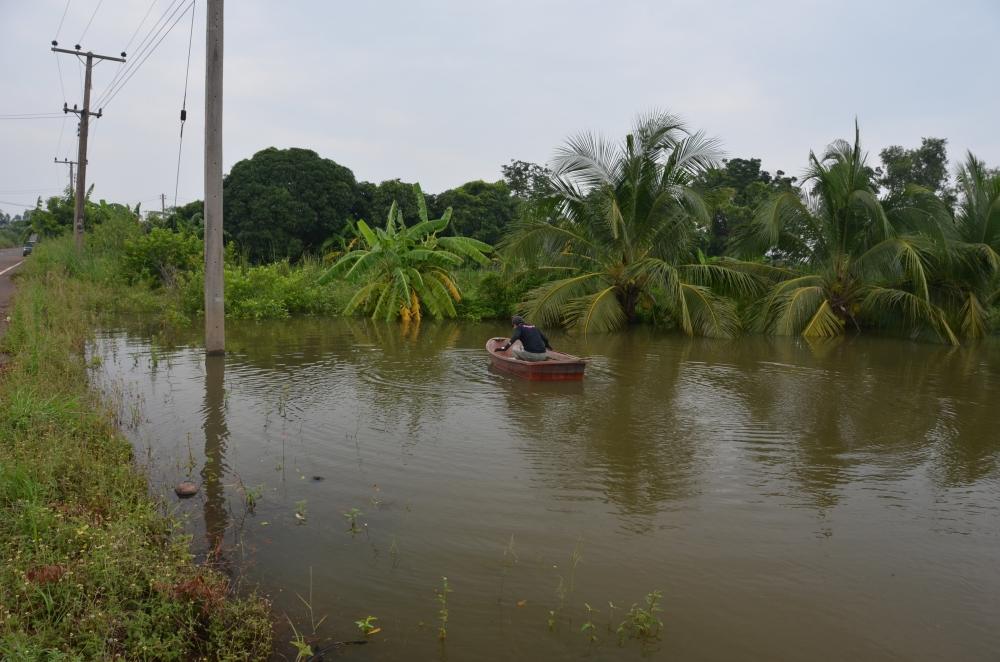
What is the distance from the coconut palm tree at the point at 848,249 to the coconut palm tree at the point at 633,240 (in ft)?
4.95

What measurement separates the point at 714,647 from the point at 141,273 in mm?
24009

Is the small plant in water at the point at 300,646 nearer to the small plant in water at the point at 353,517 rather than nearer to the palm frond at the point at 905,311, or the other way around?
the small plant in water at the point at 353,517

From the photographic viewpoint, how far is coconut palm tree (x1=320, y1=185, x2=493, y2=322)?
71.5 feet

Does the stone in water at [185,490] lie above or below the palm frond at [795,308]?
below

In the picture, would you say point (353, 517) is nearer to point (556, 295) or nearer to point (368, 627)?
point (368, 627)

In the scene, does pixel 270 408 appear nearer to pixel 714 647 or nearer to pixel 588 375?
pixel 588 375

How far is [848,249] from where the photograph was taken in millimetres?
19891

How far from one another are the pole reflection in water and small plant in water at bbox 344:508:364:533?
938 millimetres

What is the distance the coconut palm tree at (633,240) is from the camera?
62.4 ft

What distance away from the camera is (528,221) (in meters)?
20.2

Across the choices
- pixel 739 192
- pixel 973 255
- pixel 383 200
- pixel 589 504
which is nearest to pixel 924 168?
pixel 739 192

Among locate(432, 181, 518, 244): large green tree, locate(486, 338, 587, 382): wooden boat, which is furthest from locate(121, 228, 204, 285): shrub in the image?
locate(486, 338, 587, 382): wooden boat

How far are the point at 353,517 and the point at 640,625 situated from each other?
8.31ft

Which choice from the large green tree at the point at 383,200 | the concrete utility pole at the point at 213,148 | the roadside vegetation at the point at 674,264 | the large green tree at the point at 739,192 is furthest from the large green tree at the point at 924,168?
the concrete utility pole at the point at 213,148
